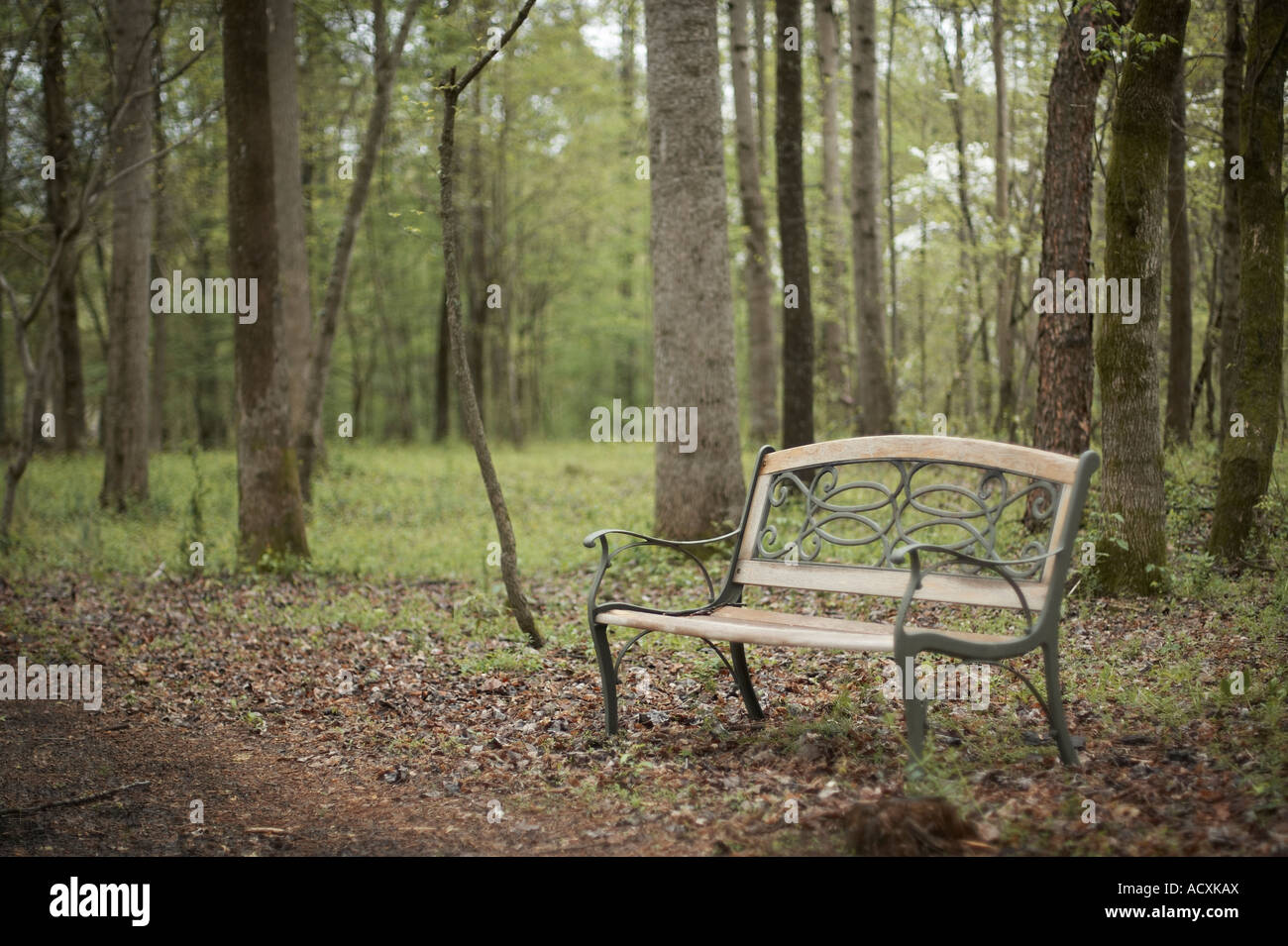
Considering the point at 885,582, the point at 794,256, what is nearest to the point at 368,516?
the point at 794,256

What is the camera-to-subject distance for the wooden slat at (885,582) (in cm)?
390

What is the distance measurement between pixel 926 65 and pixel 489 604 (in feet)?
47.8

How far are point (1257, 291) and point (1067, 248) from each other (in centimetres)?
171

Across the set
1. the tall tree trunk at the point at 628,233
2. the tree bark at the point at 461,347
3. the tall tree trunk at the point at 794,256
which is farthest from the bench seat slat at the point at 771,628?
the tall tree trunk at the point at 628,233

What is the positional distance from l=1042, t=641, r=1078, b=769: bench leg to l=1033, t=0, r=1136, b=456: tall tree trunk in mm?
4353

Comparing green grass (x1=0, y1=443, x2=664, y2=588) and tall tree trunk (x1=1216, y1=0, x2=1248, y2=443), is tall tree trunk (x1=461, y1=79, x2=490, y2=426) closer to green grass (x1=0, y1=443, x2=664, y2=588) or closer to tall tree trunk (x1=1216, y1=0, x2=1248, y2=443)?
green grass (x1=0, y1=443, x2=664, y2=588)

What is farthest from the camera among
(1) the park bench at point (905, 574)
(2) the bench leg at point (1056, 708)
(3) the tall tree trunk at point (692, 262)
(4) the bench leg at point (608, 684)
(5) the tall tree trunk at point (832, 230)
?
(5) the tall tree trunk at point (832, 230)

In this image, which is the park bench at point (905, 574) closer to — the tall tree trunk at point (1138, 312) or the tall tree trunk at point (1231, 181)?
the tall tree trunk at point (1138, 312)

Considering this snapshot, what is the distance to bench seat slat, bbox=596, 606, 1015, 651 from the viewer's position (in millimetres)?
3635

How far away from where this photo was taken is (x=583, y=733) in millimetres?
4766

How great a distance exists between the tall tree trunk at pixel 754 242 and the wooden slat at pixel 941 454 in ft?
28.3

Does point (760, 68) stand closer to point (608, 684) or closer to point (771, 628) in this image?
point (608, 684)

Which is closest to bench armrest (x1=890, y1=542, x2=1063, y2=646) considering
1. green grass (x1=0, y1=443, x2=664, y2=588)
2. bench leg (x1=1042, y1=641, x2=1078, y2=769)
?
bench leg (x1=1042, y1=641, x2=1078, y2=769)

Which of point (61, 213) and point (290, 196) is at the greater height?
point (290, 196)
